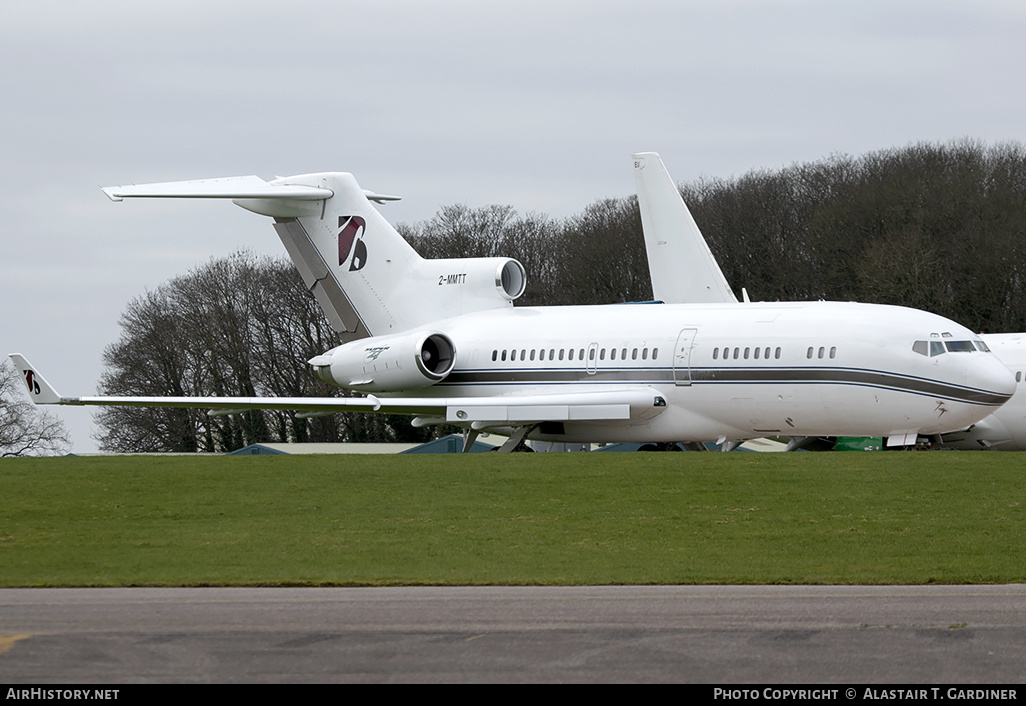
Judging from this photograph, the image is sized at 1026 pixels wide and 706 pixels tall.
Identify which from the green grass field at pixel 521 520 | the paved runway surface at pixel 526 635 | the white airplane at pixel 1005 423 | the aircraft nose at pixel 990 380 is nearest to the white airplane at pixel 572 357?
the aircraft nose at pixel 990 380

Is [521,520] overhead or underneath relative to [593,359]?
underneath

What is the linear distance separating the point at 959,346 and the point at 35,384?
18.9 meters

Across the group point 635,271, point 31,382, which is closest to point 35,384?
point 31,382

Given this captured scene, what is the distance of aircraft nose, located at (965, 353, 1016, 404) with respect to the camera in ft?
92.5

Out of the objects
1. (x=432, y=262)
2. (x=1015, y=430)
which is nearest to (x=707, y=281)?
(x=432, y=262)

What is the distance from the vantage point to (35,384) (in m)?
30.4

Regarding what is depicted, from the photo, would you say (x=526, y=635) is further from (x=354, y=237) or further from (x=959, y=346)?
(x=354, y=237)

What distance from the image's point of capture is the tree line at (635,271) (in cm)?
6094

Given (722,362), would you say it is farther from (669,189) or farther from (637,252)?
(637,252)

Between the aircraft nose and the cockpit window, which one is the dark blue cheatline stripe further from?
the cockpit window

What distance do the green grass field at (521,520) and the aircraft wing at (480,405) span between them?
606cm

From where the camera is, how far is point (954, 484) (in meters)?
21.2

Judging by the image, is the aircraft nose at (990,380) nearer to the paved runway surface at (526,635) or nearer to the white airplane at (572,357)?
the white airplane at (572,357)
